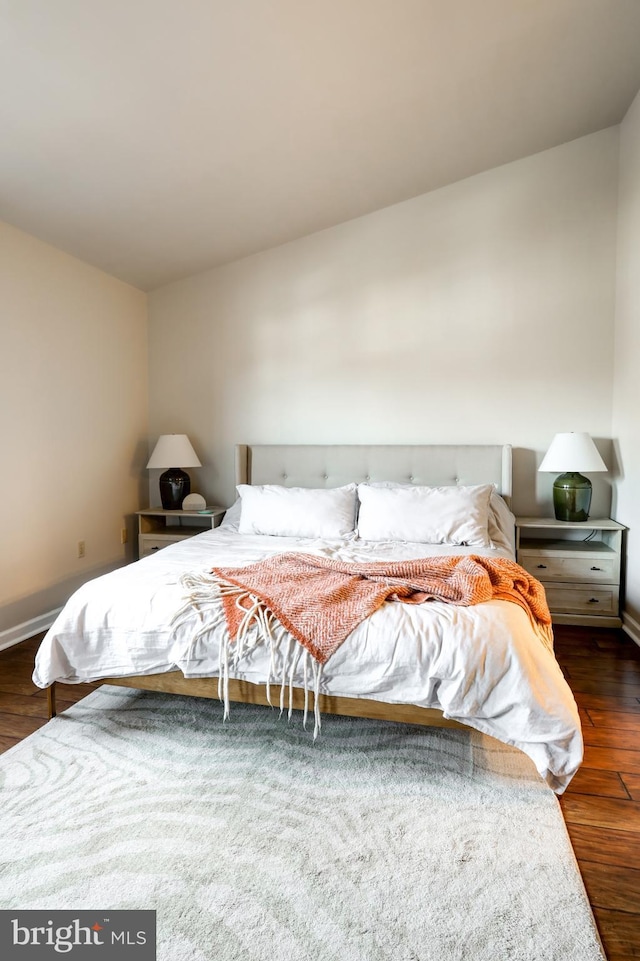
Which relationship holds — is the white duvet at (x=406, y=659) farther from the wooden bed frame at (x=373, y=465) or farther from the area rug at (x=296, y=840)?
the wooden bed frame at (x=373, y=465)

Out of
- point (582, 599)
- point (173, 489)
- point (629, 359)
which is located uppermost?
point (629, 359)

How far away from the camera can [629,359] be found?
3199 millimetres

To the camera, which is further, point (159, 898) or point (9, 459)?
point (9, 459)

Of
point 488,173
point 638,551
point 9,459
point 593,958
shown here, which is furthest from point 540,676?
point 488,173

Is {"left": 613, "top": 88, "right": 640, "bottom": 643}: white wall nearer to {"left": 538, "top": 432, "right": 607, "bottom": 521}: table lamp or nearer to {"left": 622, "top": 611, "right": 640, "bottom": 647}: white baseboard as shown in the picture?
{"left": 622, "top": 611, "right": 640, "bottom": 647}: white baseboard

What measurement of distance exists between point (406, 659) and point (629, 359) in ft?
8.07

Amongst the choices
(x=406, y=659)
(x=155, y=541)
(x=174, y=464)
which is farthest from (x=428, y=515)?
(x=155, y=541)

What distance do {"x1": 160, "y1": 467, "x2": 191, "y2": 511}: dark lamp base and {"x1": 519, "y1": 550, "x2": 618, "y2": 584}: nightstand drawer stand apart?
234 cm

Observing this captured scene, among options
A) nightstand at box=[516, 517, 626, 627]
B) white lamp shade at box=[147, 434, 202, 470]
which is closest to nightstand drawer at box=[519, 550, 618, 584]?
nightstand at box=[516, 517, 626, 627]

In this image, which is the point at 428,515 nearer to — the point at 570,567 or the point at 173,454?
the point at 570,567

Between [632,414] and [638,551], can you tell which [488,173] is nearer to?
[632,414]

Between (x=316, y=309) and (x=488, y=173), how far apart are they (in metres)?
1.41

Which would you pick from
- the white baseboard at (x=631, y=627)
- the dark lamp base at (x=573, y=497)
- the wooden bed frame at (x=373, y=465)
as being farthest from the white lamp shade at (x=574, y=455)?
the white baseboard at (x=631, y=627)

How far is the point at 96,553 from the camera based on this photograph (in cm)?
371
